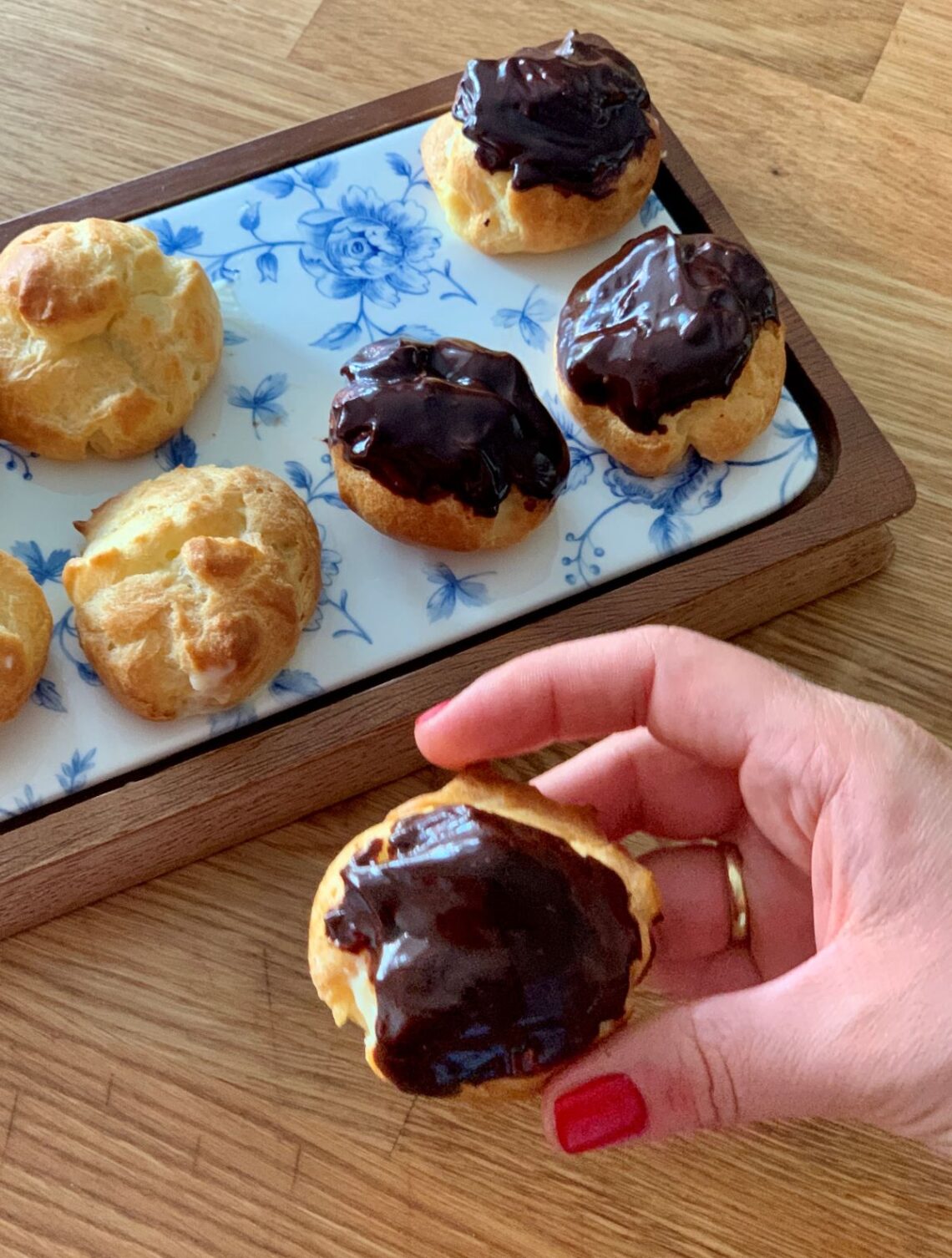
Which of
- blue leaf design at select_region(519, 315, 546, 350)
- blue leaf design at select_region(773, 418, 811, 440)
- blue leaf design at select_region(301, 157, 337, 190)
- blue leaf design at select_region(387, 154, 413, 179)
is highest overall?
blue leaf design at select_region(387, 154, 413, 179)

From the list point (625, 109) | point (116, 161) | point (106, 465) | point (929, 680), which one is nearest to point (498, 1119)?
point (929, 680)

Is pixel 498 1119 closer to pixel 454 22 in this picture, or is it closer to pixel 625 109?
pixel 625 109

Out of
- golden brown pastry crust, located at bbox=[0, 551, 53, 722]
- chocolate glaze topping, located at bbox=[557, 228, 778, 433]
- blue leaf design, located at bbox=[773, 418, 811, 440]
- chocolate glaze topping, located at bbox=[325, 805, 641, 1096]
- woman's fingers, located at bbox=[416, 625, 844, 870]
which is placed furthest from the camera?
blue leaf design, located at bbox=[773, 418, 811, 440]

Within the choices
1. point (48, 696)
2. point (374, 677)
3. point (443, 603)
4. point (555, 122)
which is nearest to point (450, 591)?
point (443, 603)

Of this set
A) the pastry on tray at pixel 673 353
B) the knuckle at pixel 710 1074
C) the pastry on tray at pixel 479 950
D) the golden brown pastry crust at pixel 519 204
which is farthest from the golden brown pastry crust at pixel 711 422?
the knuckle at pixel 710 1074

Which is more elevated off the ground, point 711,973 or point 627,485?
point 627,485

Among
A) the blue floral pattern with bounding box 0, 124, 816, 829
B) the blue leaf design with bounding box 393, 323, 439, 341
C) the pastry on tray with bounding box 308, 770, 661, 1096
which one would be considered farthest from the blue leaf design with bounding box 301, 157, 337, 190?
the pastry on tray with bounding box 308, 770, 661, 1096

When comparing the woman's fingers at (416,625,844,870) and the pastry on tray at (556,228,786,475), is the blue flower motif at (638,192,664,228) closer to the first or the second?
the pastry on tray at (556,228,786,475)

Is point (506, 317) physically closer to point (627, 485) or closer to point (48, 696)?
point (627, 485)
